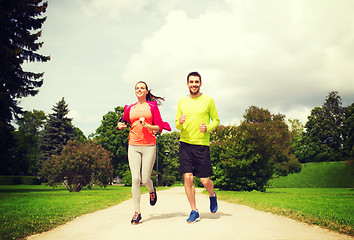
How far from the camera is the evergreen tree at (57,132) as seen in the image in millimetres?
47438

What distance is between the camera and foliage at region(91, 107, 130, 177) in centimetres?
4494

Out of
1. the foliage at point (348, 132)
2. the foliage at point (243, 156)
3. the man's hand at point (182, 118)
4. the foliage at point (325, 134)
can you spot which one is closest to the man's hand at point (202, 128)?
the man's hand at point (182, 118)

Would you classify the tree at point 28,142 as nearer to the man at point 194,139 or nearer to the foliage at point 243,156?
the foliage at point 243,156

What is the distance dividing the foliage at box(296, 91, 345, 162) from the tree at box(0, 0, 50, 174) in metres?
52.6

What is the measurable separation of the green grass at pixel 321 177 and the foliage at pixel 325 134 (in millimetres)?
16134

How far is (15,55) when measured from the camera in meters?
20.8

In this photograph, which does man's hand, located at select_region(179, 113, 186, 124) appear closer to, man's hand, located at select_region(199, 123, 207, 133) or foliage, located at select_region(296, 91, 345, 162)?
man's hand, located at select_region(199, 123, 207, 133)

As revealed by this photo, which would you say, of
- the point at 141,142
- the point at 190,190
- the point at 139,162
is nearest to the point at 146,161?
the point at 139,162

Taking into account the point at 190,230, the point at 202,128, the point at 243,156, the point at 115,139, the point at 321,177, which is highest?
the point at 115,139

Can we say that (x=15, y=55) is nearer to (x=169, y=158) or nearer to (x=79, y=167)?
(x=79, y=167)

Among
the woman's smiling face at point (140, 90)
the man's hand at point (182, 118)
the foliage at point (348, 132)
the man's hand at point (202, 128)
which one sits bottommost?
the man's hand at point (202, 128)

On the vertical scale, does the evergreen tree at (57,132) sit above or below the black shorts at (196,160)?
above

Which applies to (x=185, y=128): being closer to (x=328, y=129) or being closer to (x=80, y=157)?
(x=80, y=157)

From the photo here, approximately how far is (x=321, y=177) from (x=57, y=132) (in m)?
41.9
